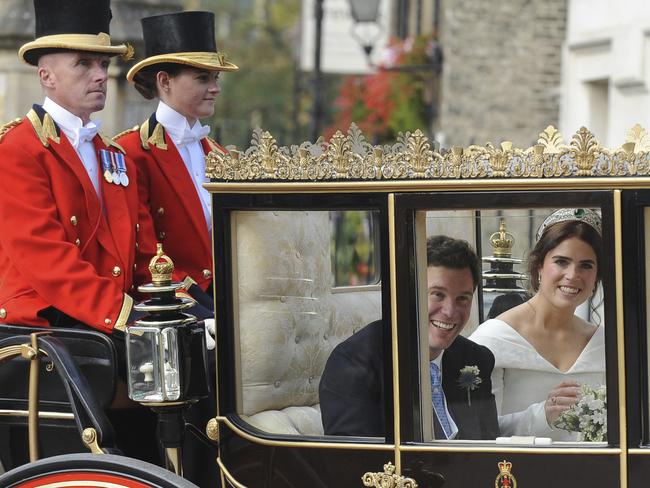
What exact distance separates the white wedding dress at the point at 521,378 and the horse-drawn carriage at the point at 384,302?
2.3 inches

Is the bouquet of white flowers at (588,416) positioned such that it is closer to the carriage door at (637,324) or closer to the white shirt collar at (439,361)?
the carriage door at (637,324)

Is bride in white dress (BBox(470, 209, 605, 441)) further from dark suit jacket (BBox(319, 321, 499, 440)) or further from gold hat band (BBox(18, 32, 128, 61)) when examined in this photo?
gold hat band (BBox(18, 32, 128, 61))

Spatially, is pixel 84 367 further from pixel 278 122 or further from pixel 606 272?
pixel 278 122

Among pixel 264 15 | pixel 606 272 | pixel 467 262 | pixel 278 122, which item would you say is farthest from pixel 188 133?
pixel 264 15

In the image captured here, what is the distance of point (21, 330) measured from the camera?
4469mm

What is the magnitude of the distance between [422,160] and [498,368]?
24.6 inches

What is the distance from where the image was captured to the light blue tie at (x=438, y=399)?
3971 millimetres

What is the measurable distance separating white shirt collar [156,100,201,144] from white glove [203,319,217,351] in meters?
0.84

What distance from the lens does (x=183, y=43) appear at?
197 inches

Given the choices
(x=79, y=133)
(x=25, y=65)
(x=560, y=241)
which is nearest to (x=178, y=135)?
(x=79, y=133)

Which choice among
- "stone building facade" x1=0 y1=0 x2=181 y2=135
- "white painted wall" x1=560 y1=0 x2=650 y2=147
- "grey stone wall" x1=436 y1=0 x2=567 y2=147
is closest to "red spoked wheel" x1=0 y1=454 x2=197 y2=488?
"stone building facade" x1=0 y1=0 x2=181 y2=135

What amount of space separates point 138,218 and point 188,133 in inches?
16.4

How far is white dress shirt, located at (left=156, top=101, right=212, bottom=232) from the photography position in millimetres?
5070

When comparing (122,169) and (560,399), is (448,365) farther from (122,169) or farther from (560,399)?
(122,169)
